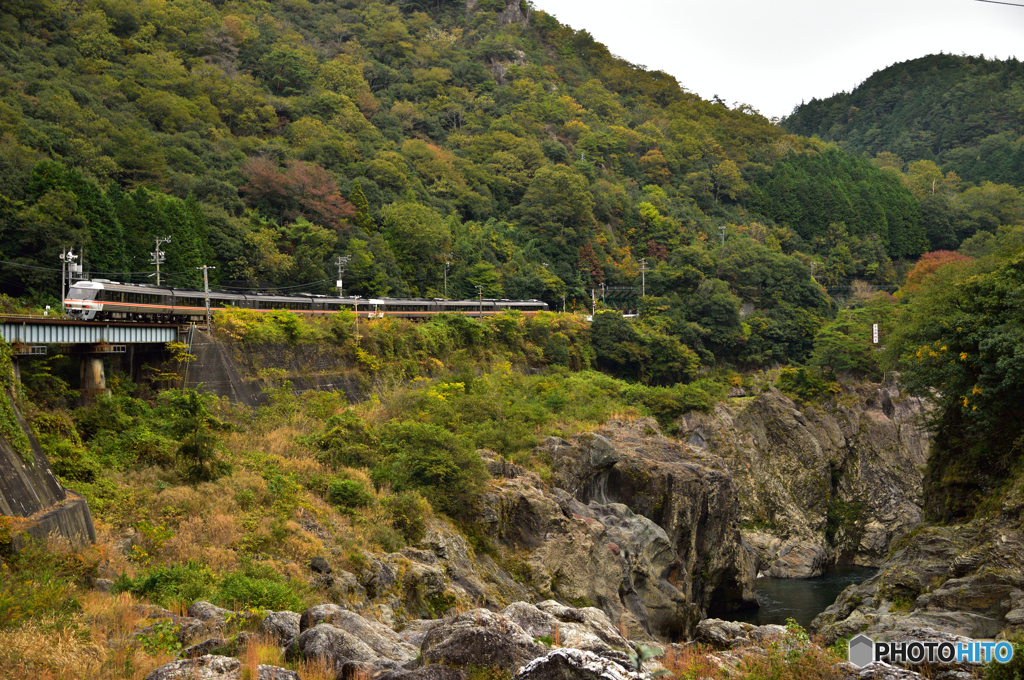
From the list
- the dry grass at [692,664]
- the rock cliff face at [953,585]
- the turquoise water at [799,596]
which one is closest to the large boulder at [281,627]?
the dry grass at [692,664]

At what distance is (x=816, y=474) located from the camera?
5644 centimetres

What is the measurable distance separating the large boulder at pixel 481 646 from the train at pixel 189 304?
2512 cm

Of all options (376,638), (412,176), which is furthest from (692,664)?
(412,176)

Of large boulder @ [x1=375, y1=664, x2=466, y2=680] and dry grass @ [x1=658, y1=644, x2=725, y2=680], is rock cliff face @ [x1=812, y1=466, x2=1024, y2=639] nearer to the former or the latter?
dry grass @ [x1=658, y1=644, x2=725, y2=680]

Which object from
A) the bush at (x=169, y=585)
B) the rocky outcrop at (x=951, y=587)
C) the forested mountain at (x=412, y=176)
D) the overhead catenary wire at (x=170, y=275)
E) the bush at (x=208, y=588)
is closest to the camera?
the bush at (x=169, y=585)

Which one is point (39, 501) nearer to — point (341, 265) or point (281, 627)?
point (281, 627)

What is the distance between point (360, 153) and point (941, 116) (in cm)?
11859

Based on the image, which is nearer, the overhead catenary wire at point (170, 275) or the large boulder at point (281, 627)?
the large boulder at point (281, 627)

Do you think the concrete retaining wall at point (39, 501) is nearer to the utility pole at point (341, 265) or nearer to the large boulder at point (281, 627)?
the large boulder at point (281, 627)

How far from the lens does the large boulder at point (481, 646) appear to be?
11164 mm

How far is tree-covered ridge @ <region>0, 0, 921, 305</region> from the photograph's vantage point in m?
53.2

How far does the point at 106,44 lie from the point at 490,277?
4734 cm

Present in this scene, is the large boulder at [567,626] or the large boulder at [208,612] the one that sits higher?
the large boulder at [208,612]

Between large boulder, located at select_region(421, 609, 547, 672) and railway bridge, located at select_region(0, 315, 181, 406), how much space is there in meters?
19.9
